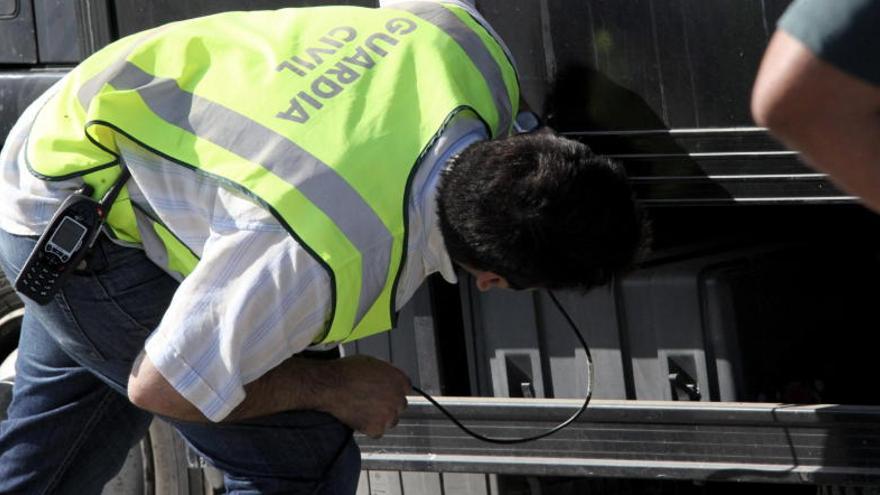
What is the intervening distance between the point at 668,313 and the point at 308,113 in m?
1.02

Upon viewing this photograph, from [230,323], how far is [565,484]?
134cm

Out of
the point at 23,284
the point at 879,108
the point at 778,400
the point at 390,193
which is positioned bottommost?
the point at 778,400

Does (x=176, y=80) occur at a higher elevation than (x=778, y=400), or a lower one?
higher

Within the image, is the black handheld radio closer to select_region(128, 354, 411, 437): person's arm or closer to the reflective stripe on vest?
the reflective stripe on vest

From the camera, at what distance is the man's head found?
99.1 inches

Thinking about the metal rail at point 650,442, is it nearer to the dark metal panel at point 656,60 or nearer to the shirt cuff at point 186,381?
the dark metal panel at point 656,60

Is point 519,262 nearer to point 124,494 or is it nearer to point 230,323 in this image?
point 230,323

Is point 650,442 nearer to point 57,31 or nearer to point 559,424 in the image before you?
Result: point 559,424

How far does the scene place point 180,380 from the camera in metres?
2.60

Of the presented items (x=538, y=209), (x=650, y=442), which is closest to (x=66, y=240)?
(x=538, y=209)

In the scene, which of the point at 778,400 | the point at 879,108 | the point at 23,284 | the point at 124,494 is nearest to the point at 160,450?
the point at 124,494

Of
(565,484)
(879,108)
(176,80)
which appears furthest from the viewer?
(565,484)

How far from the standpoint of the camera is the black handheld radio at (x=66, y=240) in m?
2.72

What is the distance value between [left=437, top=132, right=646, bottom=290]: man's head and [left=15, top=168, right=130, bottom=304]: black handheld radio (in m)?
0.59
